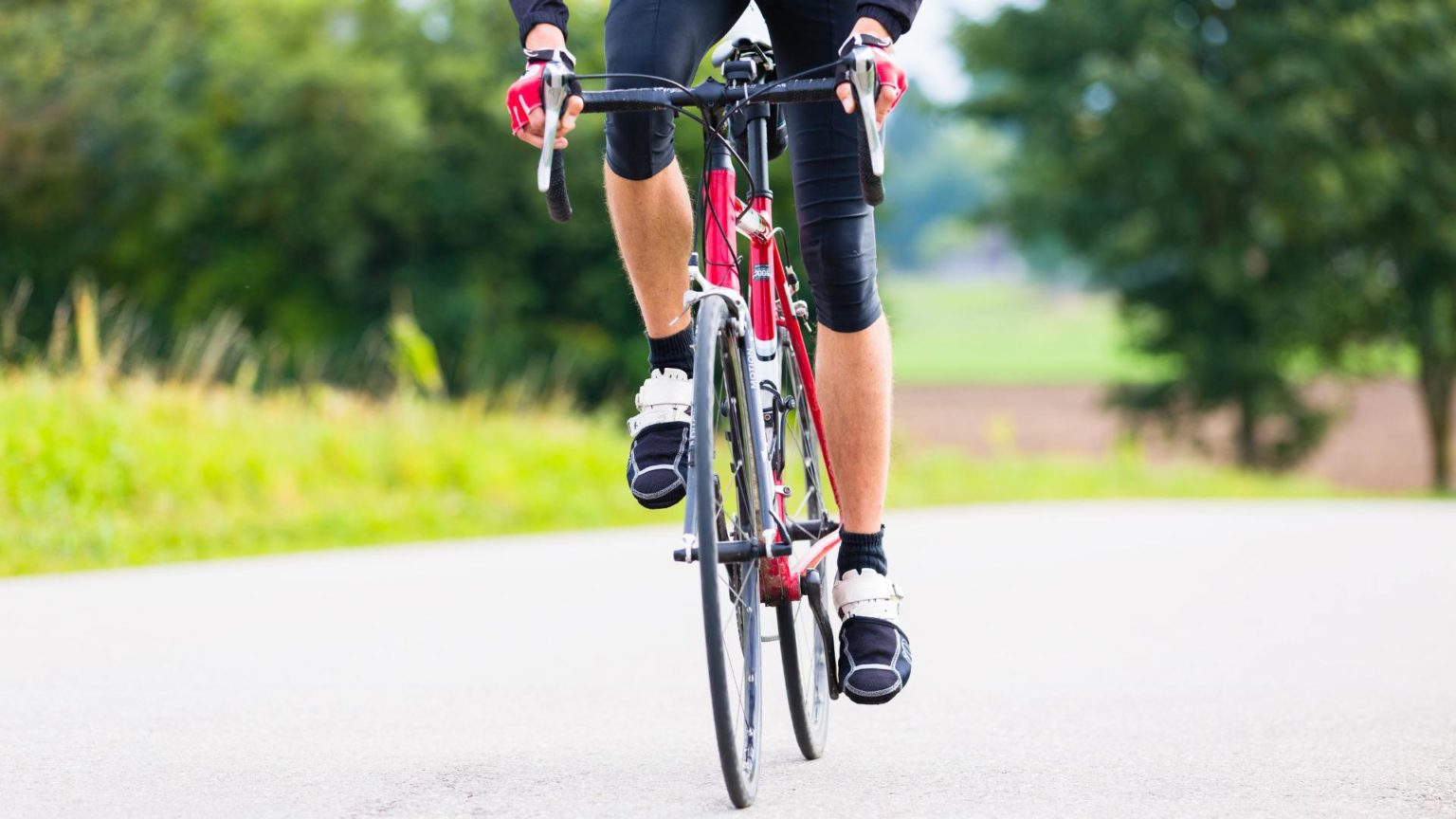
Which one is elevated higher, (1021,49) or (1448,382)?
(1021,49)

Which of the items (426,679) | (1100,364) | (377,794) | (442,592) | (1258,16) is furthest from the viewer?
(1100,364)

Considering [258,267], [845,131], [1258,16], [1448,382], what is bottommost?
[845,131]

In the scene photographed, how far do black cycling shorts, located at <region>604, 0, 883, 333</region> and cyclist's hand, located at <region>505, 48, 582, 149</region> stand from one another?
204mm

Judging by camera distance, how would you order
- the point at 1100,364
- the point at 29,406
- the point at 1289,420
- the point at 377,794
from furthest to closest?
1. the point at 1100,364
2. the point at 1289,420
3. the point at 29,406
4. the point at 377,794

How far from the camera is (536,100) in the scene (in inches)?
137

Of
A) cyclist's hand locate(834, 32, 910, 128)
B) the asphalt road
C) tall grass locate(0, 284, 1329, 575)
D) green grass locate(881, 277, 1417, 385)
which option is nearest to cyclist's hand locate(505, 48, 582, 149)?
cyclist's hand locate(834, 32, 910, 128)

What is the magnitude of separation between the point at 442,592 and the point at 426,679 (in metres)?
2.23

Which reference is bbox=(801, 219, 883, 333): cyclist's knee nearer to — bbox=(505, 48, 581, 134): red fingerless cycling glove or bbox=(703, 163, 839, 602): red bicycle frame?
bbox=(703, 163, 839, 602): red bicycle frame

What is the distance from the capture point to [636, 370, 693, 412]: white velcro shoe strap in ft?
12.5

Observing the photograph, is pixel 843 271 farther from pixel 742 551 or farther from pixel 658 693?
pixel 658 693

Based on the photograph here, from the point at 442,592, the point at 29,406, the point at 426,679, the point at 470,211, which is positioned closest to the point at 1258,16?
the point at 470,211

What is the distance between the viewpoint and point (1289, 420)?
30.1 metres

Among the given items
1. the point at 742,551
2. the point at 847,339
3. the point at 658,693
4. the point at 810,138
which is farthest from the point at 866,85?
the point at 658,693

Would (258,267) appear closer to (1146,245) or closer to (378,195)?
(378,195)
